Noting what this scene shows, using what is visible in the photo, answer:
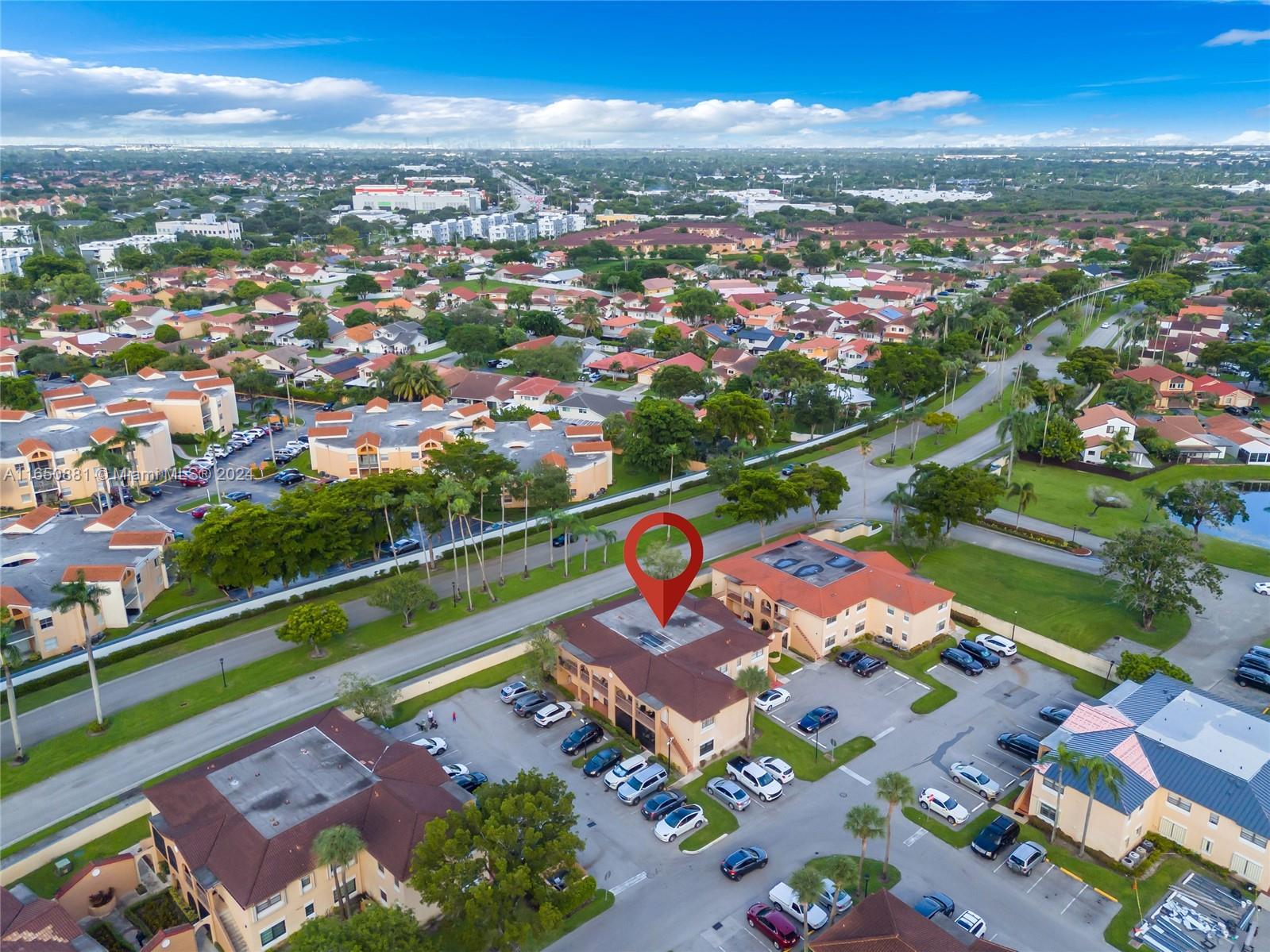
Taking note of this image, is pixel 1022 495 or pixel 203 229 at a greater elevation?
pixel 203 229

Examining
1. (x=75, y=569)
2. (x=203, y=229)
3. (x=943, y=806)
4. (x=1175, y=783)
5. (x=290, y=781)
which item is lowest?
(x=943, y=806)

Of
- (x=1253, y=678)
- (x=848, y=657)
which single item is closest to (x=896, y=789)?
(x=848, y=657)

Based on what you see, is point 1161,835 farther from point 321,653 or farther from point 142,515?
point 142,515

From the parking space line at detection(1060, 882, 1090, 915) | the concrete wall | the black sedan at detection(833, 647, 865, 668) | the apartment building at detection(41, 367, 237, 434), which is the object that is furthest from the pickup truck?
the apartment building at detection(41, 367, 237, 434)

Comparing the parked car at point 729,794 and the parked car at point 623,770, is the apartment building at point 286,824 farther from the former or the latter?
the parked car at point 729,794

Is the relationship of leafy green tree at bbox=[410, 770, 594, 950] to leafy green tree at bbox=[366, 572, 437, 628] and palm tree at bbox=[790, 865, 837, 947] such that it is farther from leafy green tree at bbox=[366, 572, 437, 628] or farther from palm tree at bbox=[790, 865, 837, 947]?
leafy green tree at bbox=[366, 572, 437, 628]

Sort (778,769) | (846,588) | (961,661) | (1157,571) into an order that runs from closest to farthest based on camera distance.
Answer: (778,769) < (961,661) < (1157,571) < (846,588)

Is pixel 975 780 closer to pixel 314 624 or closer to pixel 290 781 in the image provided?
pixel 290 781
